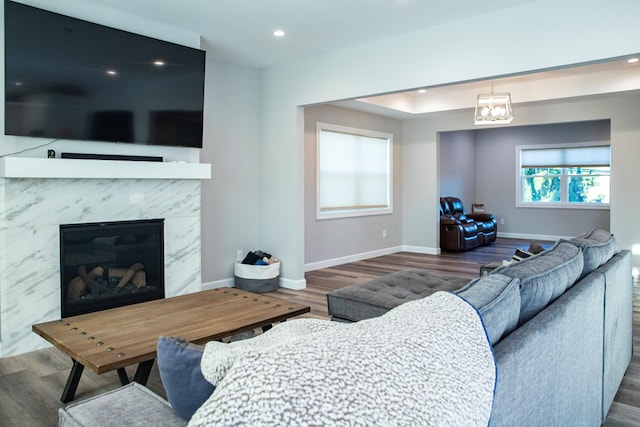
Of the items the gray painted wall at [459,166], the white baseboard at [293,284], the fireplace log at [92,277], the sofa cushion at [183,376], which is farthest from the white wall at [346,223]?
the sofa cushion at [183,376]

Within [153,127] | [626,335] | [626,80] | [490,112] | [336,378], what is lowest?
[626,335]

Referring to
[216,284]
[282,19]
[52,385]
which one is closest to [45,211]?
[52,385]

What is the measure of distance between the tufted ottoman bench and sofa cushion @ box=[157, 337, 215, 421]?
182 centimetres

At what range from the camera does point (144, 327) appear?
2.51 m

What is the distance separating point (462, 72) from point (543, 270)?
8.53 feet

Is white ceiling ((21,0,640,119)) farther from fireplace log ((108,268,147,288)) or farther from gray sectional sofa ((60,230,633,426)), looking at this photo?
gray sectional sofa ((60,230,633,426))

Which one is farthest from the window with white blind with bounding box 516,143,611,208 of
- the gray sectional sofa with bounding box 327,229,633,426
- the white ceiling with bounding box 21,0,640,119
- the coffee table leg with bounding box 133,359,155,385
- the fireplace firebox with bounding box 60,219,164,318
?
the coffee table leg with bounding box 133,359,155,385

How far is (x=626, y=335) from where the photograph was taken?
2.80 m

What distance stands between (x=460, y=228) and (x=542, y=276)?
6.50 meters

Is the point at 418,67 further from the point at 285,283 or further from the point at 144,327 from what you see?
the point at 144,327

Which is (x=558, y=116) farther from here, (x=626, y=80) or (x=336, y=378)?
(x=336, y=378)

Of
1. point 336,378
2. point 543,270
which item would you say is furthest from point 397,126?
point 336,378

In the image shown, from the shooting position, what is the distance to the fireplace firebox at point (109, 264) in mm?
3541

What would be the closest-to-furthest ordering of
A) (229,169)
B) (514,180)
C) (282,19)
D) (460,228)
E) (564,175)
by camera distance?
(282,19) < (229,169) < (460,228) < (564,175) < (514,180)
